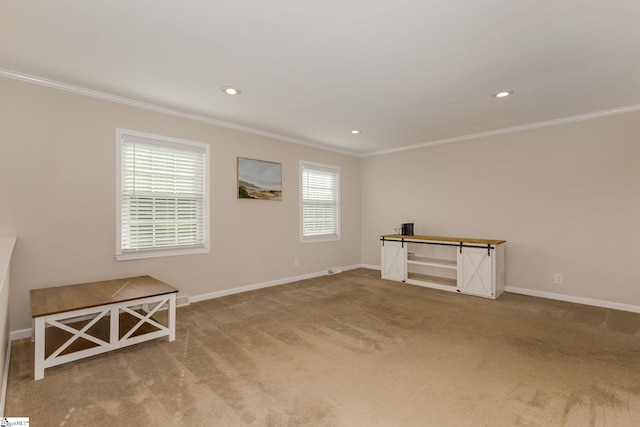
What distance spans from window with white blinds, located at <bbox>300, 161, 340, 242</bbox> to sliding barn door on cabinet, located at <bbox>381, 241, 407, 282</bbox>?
1096mm

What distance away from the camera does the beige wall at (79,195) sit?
2873 millimetres

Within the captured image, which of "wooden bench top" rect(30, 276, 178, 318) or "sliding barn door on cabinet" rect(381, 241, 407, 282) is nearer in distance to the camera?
"wooden bench top" rect(30, 276, 178, 318)

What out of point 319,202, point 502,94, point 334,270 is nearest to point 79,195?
point 319,202

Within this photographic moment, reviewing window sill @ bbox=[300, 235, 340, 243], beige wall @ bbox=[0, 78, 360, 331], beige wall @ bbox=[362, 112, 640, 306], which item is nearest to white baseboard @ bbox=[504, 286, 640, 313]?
beige wall @ bbox=[362, 112, 640, 306]

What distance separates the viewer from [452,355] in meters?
2.54

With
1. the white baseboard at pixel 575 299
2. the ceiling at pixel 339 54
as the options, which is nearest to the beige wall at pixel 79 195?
the ceiling at pixel 339 54

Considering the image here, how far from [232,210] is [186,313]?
152 centimetres

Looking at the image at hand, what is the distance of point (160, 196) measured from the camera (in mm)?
3736

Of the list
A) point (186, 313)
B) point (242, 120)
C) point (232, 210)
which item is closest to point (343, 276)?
point (232, 210)

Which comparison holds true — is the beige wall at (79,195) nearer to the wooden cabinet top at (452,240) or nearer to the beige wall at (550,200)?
the wooden cabinet top at (452,240)

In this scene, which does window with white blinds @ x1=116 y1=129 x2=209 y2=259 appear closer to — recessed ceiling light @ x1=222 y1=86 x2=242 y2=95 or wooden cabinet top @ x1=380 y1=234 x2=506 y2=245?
recessed ceiling light @ x1=222 y1=86 x2=242 y2=95

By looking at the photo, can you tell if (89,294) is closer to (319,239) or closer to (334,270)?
(319,239)

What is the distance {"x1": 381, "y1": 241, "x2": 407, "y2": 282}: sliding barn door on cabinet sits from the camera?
17.0 feet

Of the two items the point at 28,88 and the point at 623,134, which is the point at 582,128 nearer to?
the point at 623,134
